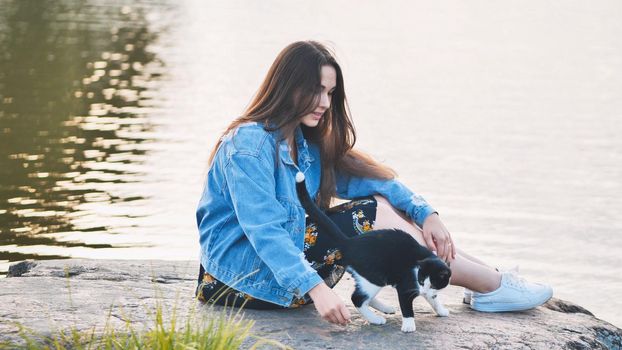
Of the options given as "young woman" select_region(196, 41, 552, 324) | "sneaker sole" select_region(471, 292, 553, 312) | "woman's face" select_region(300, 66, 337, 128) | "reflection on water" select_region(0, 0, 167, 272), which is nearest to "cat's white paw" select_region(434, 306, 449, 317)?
"young woman" select_region(196, 41, 552, 324)

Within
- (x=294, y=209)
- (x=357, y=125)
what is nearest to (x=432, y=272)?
(x=294, y=209)

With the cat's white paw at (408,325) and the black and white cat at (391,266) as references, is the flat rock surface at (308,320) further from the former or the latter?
the black and white cat at (391,266)

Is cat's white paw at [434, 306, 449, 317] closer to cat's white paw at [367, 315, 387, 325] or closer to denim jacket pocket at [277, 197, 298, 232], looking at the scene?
cat's white paw at [367, 315, 387, 325]

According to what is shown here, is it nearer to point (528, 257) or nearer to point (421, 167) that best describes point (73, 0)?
point (421, 167)

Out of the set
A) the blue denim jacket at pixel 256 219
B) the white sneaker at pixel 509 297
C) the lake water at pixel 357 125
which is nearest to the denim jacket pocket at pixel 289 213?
the blue denim jacket at pixel 256 219

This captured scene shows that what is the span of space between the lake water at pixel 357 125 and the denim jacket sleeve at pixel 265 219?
322cm

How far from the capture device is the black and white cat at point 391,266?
12.1 feet

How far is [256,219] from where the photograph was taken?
12.0 ft

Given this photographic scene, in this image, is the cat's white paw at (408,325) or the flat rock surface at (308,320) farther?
the cat's white paw at (408,325)

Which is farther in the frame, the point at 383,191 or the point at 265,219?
the point at 383,191

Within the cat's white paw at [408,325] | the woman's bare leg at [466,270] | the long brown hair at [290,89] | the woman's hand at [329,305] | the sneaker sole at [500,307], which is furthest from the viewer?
the sneaker sole at [500,307]

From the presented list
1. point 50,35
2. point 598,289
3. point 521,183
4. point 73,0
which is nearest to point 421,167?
point 521,183

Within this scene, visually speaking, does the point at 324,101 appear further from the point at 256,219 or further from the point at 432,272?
the point at 432,272

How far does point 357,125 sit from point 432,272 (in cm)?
883
